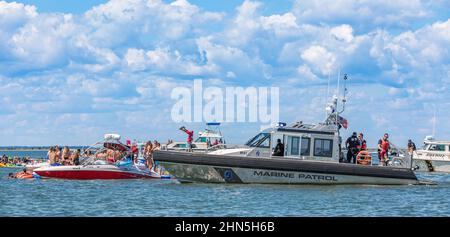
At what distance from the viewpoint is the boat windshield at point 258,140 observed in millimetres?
31281

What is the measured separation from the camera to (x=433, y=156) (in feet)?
174

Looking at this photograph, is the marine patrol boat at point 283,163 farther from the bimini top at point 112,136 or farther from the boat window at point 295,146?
the bimini top at point 112,136

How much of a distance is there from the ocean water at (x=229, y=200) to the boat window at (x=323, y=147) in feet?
4.08

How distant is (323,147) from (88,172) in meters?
13.4

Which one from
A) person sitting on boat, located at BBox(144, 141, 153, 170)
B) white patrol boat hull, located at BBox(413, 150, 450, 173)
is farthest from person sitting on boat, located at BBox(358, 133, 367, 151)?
white patrol boat hull, located at BBox(413, 150, 450, 173)

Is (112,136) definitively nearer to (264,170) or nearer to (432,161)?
(264,170)

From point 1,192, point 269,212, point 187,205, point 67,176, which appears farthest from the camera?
point 67,176

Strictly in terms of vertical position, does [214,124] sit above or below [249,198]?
above

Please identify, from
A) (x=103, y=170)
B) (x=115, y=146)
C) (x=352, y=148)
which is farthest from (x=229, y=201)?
(x=115, y=146)

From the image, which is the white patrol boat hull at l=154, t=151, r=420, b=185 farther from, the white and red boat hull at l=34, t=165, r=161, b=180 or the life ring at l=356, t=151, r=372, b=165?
the white and red boat hull at l=34, t=165, r=161, b=180

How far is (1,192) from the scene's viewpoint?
3406 cm
